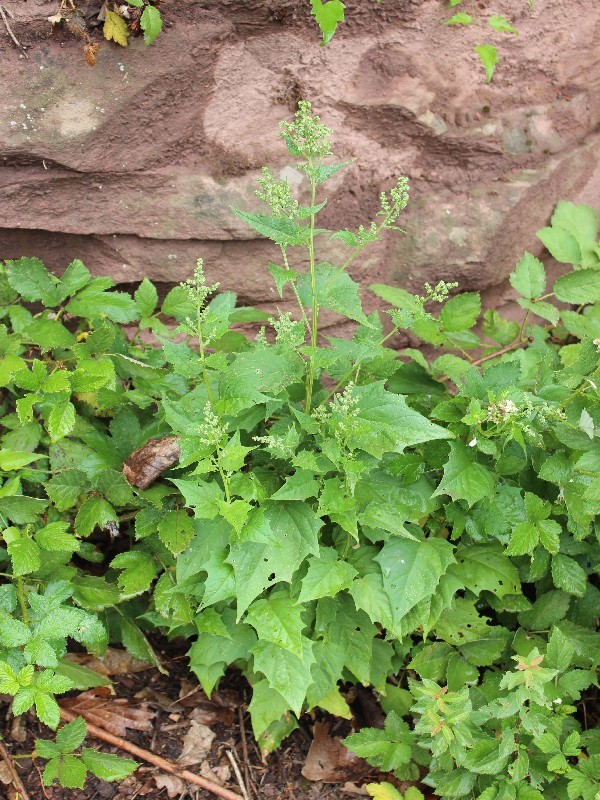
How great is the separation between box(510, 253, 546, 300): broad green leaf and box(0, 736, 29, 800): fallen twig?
2507mm

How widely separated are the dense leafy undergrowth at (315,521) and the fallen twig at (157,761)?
196 mm

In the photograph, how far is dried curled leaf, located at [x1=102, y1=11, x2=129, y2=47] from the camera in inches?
109

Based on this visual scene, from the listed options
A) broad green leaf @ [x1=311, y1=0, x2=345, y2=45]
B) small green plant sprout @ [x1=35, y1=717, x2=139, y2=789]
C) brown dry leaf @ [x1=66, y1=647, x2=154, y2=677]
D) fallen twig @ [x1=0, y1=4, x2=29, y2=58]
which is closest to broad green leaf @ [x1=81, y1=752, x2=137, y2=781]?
small green plant sprout @ [x1=35, y1=717, x2=139, y2=789]

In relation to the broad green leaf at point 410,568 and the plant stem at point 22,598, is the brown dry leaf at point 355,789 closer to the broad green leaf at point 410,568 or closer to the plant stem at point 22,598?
the broad green leaf at point 410,568

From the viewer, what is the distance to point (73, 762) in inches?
86.6

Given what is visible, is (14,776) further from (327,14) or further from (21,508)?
(327,14)

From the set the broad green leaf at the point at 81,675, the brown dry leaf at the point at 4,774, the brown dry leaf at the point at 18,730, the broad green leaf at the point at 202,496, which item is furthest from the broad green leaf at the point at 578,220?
the brown dry leaf at the point at 4,774

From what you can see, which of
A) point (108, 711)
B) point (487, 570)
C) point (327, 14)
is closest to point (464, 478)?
point (487, 570)

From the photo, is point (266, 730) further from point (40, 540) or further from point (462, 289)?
point (462, 289)

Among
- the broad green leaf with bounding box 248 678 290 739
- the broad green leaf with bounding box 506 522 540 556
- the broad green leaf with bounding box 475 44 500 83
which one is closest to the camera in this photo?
the broad green leaf with bounding box 506 522 540 556

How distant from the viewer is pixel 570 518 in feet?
7.89

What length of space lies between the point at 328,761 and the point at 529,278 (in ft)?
6.61

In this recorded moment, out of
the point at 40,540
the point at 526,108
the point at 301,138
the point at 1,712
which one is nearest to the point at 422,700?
the point at 40,540

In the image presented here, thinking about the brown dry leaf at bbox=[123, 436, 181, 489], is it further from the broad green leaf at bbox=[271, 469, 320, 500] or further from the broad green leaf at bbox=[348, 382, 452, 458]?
the broad green leaf at bbox=[348, 382, 452, 458]
